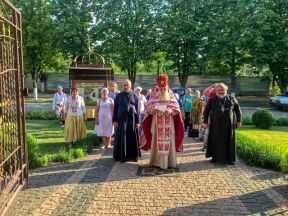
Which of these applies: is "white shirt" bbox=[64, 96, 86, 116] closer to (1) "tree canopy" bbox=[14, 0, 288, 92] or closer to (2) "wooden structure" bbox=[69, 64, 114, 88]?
(2) "wooden structure" bbox=[69, 64, 114, 88]

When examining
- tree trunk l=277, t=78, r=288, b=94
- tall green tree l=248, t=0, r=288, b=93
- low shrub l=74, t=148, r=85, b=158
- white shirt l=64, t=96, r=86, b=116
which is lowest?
low shrub l=74, t=148, r=85, b=158

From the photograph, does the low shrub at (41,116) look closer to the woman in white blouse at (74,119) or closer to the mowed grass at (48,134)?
the mowed grass at (48,134)

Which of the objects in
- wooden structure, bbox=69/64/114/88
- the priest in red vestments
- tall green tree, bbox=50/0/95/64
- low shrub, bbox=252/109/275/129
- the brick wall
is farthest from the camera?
the brick wall

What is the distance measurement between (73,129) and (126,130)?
7.61 ft

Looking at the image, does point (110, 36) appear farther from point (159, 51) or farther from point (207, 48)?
point (207, 48)

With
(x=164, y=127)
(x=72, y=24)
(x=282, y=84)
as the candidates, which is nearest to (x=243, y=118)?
(x=164, y=127)

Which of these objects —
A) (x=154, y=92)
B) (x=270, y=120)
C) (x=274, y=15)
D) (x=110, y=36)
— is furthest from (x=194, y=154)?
(x=110, y=36)

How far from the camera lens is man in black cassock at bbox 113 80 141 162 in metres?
8.80

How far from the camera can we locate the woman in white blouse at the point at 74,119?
10.6 m

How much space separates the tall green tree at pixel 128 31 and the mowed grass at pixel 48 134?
50.7 feet

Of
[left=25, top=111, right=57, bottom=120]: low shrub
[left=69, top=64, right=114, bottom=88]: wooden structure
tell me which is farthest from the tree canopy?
[left=69, top=64, right=114, bottom=88]: wooden structure

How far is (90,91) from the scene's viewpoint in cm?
1705

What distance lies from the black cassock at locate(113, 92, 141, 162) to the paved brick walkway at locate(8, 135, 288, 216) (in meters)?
0.34

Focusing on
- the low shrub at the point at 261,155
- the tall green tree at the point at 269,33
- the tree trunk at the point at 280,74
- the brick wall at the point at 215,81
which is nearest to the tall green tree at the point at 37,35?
the brick wall at the point at 215,81
